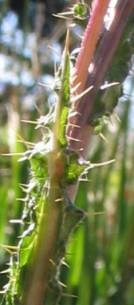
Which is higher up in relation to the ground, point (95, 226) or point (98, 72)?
point (98, 72)

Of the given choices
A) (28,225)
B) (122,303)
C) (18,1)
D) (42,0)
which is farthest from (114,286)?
(18,1)

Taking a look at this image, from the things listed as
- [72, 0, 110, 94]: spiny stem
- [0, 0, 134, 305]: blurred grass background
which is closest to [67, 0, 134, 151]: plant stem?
[72, 0, 110, 94]: spiny stem

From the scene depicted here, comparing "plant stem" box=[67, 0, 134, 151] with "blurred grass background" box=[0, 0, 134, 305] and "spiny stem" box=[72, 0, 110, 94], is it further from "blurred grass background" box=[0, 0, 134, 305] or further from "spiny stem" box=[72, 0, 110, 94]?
"blurred grass background" box=[0, 0, 134, 305]

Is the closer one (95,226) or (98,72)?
(98,72)

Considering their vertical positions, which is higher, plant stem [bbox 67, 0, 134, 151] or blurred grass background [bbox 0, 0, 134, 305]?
plant stem [bbox 67, 0, 134, 151]

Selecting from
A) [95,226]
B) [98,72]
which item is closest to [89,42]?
[98,72]

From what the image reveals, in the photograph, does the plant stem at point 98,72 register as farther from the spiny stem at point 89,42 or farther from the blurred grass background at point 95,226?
the blurred grass background at point 95,226

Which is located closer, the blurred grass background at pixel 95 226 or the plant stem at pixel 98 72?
the plant stem at pixel 98 72

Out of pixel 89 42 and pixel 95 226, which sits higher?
pixel 89 42

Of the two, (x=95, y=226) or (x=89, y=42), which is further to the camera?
(x=95, y=226)

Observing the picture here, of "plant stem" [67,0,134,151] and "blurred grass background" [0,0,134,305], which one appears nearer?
"plant stem" [67,0,134,151]

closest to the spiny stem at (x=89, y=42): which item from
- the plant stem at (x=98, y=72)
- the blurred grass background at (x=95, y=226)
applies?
the plant stem at (x=98, y=72)

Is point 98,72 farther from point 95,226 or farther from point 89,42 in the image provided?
point 95,226
